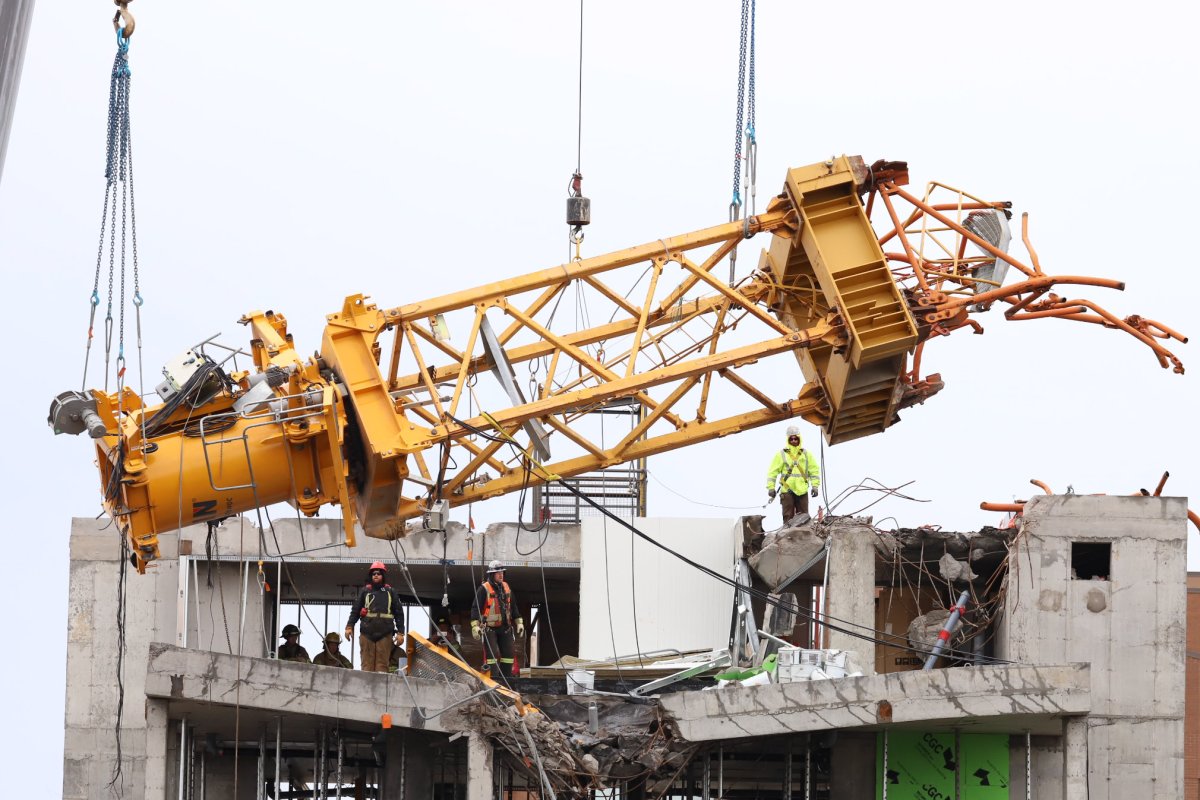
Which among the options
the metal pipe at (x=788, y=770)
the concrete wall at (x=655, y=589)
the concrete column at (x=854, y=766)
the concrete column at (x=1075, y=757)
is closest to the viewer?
the concrete column at (x=1075, y=757)

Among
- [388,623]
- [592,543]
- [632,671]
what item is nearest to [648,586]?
[592,543]

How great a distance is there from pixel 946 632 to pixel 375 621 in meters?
8.49

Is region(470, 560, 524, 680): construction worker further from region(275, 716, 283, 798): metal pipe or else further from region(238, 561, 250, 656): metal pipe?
region(238, 561, 250, 656): metal pipe

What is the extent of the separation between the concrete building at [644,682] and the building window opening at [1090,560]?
0.17 feet

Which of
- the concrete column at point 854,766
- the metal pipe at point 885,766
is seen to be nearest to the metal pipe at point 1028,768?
the metal pipe at point 885,766

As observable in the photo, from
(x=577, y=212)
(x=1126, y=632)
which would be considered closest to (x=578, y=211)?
(x=577, y=212)

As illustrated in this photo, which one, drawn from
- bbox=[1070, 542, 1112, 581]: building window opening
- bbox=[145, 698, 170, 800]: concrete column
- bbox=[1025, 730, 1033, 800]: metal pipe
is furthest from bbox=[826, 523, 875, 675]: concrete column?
bbox=[145, 698, 170, 800]: concrete column

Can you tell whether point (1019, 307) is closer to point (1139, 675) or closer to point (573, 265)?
point (573, 265)

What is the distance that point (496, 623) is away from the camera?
28.6m

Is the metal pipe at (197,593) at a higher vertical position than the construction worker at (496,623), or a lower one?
higher

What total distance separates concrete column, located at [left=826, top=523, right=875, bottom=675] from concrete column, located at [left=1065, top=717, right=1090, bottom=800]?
15.3 feet

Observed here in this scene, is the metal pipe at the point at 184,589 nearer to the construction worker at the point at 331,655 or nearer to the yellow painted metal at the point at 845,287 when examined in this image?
the construction worker at the point at 331,655

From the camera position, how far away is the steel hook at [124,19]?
861 inches

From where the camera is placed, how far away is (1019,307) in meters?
25.6
